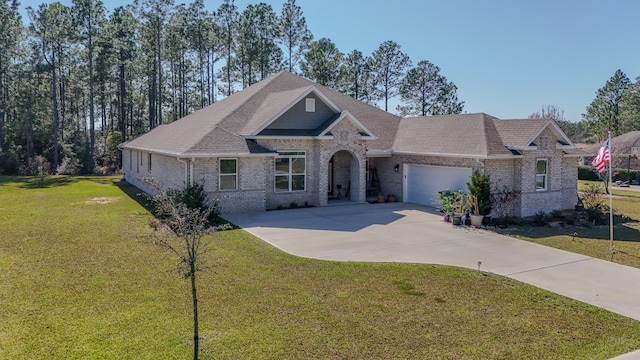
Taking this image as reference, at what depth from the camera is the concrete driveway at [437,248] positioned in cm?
1005

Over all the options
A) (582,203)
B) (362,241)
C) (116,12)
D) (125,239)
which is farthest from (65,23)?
(582,203)

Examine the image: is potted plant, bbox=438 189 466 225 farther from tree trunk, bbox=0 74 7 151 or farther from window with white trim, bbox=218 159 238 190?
tree trunk, bbox=0 74 7 151

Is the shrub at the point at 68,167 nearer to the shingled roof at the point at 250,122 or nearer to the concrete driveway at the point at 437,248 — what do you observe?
the shingled roof at the point at 250,122

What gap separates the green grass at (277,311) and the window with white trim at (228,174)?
6.41 m

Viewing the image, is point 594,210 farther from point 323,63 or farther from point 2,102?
point 2,102

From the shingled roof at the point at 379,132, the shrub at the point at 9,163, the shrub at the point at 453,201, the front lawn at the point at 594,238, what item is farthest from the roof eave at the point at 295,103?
the shrub at the point at 9,163

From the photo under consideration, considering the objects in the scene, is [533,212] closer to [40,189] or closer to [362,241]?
[362,241]

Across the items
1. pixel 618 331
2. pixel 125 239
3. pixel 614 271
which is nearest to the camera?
pixel 618 331

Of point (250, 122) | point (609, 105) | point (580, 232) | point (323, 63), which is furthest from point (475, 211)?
point (609, 105)

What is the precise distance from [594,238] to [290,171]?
12675 mm

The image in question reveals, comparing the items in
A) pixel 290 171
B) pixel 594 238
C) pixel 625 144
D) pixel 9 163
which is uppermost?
pixel 625 144

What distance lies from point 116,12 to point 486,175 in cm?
4663

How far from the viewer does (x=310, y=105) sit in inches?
856

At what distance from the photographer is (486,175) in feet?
60.0
